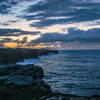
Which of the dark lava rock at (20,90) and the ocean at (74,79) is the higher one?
the dark lava rock at (20,90)

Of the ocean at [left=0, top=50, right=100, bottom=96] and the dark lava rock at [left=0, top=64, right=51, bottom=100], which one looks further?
the ocean at [left=0, top=50, right=100, bottom=96]

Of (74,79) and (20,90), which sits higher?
(20,90)

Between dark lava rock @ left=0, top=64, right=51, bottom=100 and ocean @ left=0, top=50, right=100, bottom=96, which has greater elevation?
dark lava rock @ left=0, top=64, right=51, bottom=100

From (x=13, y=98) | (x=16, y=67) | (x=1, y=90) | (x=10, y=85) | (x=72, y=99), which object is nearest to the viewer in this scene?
(x=72, y=99)

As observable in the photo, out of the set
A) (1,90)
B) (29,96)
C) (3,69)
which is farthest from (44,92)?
(3,69)

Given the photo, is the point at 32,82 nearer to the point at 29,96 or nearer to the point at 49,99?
the point at 29,96

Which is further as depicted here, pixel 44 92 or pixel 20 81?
pixel 20 81

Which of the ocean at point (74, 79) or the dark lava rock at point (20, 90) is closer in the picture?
the dark lava rock at point (20, 90)

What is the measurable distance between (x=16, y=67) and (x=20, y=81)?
1237 centimetres

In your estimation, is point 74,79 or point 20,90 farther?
point 74,79

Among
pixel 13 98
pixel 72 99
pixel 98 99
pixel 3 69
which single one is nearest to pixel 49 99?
pixel 72 99

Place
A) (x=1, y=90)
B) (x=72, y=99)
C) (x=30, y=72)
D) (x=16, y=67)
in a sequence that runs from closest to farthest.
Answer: (x=72, y=99), (x=1, y=90), (x=30, y=72), (x=16, y=67)

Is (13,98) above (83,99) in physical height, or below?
below

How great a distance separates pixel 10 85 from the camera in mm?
18078
